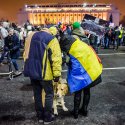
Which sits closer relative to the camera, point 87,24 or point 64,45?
point 64,45

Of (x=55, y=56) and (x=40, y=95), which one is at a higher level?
(x=55, y=56)

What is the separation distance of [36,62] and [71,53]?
703 millimetres

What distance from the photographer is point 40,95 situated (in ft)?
18.7

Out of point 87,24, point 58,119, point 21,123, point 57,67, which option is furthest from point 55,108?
point 87,24

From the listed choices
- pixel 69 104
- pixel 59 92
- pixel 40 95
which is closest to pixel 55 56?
pixel 40 95

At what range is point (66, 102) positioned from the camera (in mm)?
7055

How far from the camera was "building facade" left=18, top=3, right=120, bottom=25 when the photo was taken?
128 m

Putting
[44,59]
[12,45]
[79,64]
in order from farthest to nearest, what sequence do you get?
1. [12,45]
2. [79,64]
3. [44,59]

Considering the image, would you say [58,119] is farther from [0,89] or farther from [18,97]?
[0,89]

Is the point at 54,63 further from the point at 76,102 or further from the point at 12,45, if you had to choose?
the point at 12,45

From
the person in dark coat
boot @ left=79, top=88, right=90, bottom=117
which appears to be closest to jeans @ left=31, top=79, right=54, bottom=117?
boot @ left=79, top=88, right=90, bottom=117

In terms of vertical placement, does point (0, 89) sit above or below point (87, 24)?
below

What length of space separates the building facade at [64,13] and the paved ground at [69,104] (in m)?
119

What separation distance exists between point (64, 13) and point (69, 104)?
126 meters
